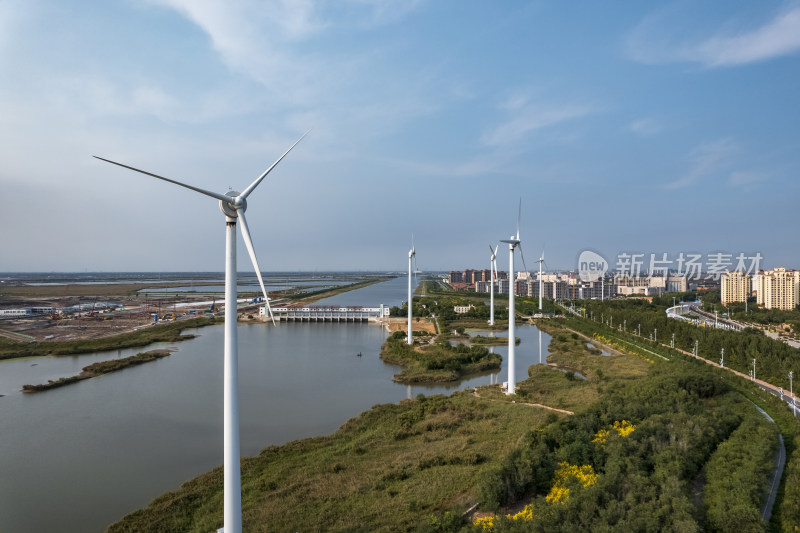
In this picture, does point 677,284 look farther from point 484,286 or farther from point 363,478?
point 363,478

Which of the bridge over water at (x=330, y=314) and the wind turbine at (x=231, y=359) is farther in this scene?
the bridge over water at (x=330, y=314)

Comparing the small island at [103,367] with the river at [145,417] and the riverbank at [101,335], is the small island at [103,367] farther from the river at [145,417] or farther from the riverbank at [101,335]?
the riverbank at [101,335]

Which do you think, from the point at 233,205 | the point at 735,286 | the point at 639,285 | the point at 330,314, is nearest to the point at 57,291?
the point at 330,314

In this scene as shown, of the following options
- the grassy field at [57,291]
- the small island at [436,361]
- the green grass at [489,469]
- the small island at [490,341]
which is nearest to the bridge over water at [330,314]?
the small island at [490,341]

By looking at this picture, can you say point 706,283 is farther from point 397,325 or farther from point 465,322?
point 397,325

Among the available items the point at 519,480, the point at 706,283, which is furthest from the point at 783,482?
the point at 706,283
